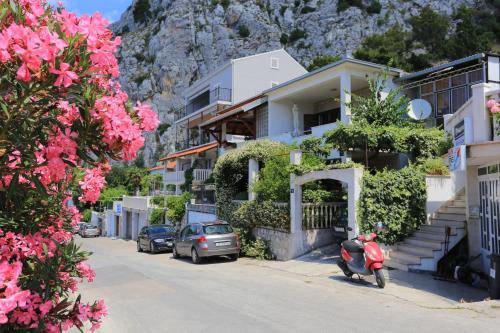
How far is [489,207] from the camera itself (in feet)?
34.2

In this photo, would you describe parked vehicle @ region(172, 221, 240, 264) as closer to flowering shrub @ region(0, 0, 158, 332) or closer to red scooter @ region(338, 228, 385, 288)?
red scooter @ region(338, 228, 385, 288)

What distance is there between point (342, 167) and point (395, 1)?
58.1 metres

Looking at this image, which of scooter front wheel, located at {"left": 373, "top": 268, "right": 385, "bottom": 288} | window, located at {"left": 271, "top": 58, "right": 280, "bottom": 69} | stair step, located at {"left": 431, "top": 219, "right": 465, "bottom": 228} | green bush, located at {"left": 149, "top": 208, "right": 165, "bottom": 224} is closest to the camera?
scooter front wheel, located at {"left": 373, "top": 268, "right": 385, "bottom": 288}

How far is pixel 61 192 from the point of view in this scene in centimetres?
372

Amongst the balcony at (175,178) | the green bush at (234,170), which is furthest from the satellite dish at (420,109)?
the balcony at (175,178)

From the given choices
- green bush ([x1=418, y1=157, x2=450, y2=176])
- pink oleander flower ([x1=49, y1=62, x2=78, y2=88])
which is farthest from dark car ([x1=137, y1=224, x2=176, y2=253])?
pink oleander flower ([x1=49, y1=62, x2=78, y2=88])

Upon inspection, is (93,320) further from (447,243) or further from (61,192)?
(447,243)

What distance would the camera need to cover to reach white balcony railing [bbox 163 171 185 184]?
3695cm

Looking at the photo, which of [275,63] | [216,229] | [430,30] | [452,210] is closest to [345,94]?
[452,210]

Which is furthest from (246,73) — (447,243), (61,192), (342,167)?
(61,192)

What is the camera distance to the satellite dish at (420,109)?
61.4 feet

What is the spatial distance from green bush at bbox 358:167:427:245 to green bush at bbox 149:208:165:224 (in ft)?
74.9

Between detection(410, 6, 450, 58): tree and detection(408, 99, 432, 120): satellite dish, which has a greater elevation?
detection(410, 6, 450, 58): tree

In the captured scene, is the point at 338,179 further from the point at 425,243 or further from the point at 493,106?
the point at 493,106
